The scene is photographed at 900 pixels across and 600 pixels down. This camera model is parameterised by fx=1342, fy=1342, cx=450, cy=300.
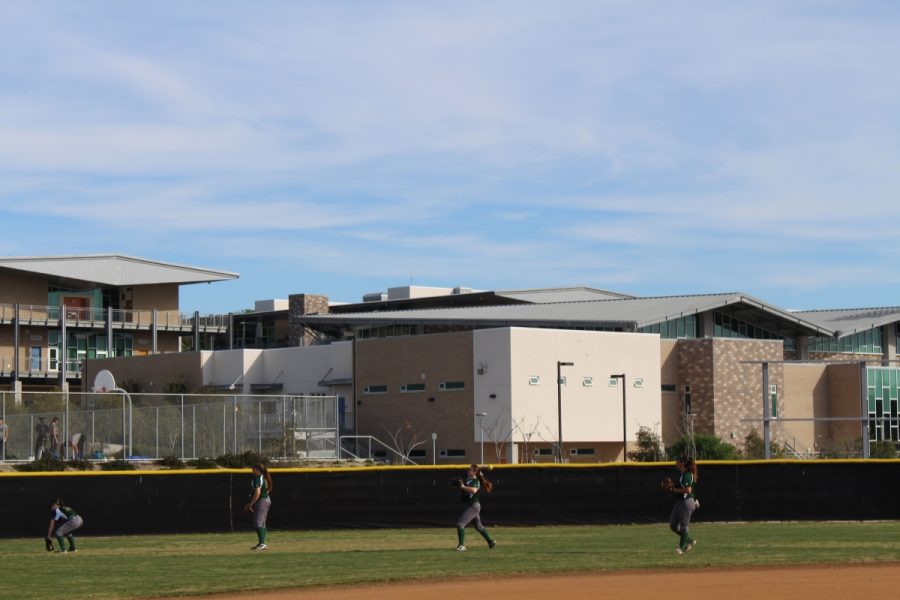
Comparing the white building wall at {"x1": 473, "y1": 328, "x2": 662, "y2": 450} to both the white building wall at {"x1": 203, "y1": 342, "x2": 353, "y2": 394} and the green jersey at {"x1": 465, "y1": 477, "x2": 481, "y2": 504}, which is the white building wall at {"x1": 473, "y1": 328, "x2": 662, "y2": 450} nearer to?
the white building wall at {"x1": 203, "y1": 342, "x2": 353, "y2": 394}

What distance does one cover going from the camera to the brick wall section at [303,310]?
79.4 m

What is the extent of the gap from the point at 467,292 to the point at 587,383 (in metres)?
35.9

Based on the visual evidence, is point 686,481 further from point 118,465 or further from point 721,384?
point 721,384

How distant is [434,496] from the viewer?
35594mm

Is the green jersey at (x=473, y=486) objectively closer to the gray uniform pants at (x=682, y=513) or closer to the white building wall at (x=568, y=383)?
the gray uniform pants at (x=682, y=513)

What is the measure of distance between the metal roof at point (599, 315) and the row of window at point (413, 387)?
7.67 meters

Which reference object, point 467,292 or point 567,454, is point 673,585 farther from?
point 467,292

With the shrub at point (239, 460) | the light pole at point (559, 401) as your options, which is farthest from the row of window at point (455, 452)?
the shrub at point (239, 460)

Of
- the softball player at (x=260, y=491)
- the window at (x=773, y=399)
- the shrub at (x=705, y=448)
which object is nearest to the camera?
the softball player at (x=260, y=491)

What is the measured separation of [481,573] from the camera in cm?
2269

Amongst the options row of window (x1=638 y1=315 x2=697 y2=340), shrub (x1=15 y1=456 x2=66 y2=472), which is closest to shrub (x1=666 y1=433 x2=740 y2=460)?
row of window (x1=638 y1=315 x2=697 y2=340)

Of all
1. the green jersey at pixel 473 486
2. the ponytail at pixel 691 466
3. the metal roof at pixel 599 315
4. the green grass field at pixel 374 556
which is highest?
the metal roof at pixel 599 315

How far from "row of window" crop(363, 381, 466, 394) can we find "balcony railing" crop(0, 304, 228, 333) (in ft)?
97.1

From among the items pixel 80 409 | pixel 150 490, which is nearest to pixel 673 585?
pixel 150 490
